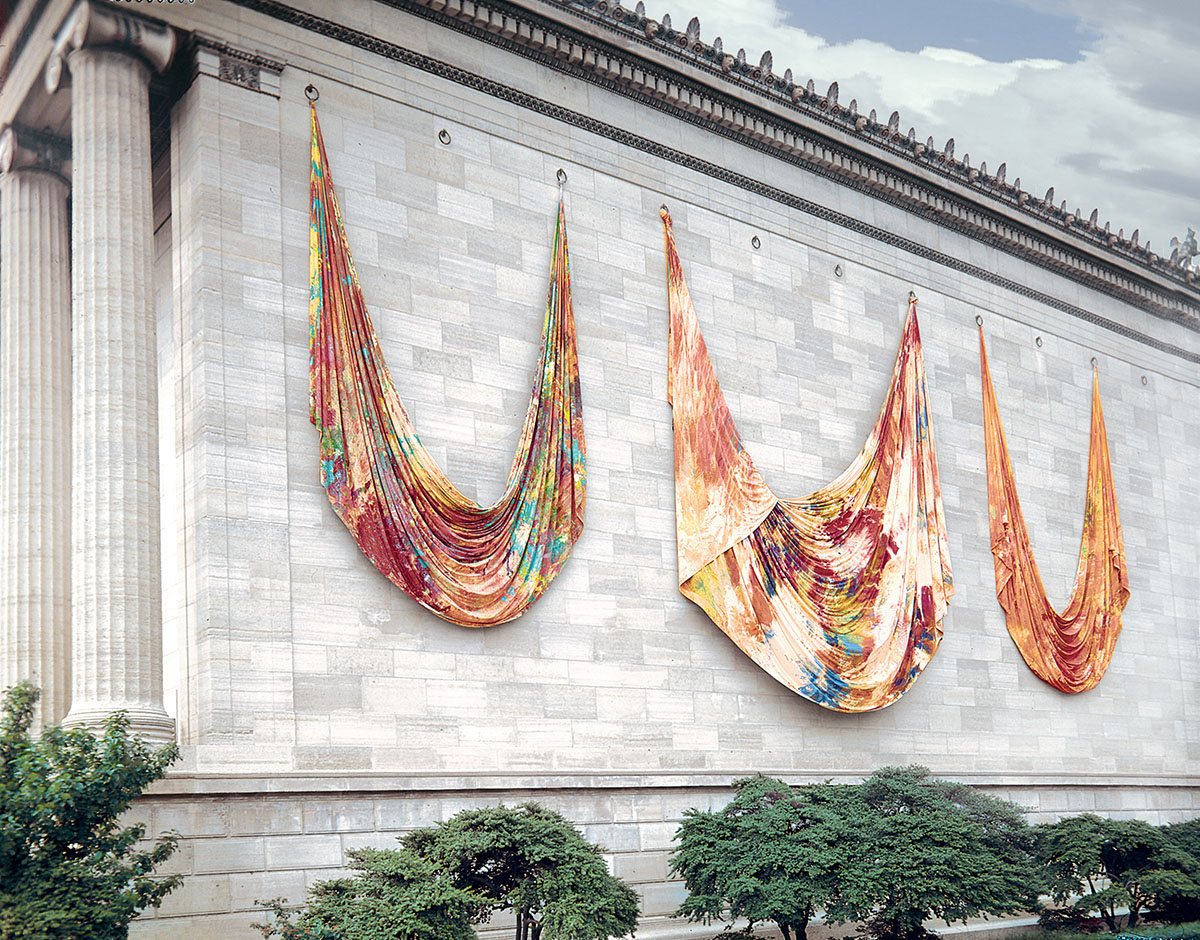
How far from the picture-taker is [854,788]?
17125 mm

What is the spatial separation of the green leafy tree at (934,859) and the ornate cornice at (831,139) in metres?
10.6

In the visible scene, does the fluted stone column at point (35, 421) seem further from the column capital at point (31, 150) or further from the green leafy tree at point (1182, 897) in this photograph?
the green leafy tree at point (1182, 897)

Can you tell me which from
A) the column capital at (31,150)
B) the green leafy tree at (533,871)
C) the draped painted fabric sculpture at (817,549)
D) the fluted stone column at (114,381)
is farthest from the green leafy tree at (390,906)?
the column capital at (31,150)

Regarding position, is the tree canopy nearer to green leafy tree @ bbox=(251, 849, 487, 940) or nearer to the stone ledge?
the stone ledge

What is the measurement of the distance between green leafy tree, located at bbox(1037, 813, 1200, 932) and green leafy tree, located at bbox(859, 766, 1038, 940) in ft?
3.96

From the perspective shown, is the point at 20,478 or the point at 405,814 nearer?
the point at 405,814

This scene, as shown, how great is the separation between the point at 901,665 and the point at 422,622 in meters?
8.37

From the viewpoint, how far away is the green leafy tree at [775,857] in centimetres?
1512

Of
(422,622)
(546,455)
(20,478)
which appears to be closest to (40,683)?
(20,478)

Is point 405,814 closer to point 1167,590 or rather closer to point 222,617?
point 222,617

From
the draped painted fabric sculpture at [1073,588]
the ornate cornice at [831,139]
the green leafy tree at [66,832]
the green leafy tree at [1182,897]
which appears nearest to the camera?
the green leafy tree at [66,832]

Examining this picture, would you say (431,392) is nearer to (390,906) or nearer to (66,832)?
(390,906)

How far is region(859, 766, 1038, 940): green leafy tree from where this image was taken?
15297 millimetres

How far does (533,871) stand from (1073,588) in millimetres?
15807
